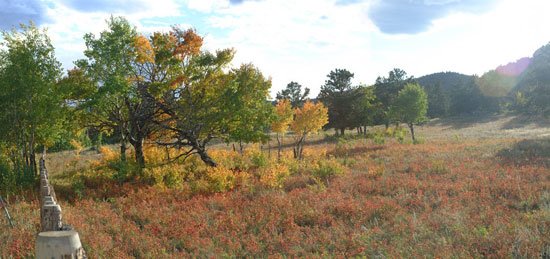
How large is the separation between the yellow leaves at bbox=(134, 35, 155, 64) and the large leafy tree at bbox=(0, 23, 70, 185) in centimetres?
376

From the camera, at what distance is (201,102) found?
19453mm

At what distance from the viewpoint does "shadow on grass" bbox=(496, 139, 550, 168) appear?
17.3 m

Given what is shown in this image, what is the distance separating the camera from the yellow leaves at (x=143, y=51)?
61.0ft

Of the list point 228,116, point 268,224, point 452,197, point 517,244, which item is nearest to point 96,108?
point 228,116

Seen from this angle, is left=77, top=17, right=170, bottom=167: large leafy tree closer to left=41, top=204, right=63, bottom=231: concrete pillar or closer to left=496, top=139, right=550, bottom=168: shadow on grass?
left=41, top=204, right=63, bottom=231: concrete pillar

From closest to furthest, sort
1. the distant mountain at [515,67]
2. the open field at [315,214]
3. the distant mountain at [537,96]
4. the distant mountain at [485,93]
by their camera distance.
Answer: the open field at [315,214]
the distant mountain at [537,96]
the distant mountain at [485,93]
the distant mountain at [515,67]

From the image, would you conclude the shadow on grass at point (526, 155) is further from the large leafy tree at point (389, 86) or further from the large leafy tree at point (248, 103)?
the large leafy tree at point (389, 86)

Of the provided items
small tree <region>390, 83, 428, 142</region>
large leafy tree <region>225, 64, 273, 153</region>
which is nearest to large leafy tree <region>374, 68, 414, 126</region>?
small tree <region>390, 83, 428, 142</region>

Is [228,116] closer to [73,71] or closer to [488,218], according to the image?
[73,71]

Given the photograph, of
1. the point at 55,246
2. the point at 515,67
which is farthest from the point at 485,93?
the point at 55,246

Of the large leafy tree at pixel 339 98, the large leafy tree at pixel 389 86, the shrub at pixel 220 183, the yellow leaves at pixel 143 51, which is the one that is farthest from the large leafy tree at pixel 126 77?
the large leafy tree at pixel 389 86

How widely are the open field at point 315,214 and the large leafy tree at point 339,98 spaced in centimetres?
3654

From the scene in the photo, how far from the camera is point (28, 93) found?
15555mm

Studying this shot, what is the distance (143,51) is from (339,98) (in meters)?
40.5
